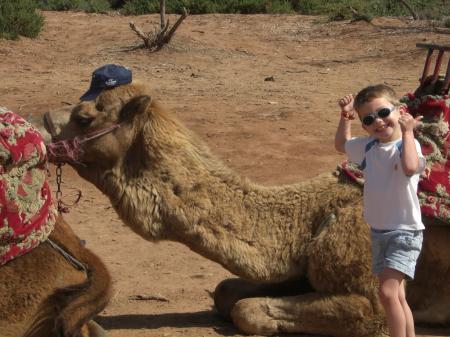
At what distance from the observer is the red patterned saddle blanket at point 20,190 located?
3.93 metres

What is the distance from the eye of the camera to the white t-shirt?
16.0 ft

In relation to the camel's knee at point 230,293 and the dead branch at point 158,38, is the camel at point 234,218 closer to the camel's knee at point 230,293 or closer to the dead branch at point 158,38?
the camel's knee at point 230,293

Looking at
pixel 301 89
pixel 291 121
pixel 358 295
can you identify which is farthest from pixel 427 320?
pixel 301 89

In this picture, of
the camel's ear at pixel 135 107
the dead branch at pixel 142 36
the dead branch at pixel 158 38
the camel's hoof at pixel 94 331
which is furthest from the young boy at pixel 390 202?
the dead branch at pixel 158 38

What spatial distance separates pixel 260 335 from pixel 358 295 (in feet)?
2.06

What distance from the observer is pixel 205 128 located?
39.7 feet

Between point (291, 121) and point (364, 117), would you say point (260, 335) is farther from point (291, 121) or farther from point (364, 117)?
point (291, 121)

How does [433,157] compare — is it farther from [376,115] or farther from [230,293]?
[230,293]

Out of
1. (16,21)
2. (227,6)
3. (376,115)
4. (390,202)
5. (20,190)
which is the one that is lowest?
(227,6)

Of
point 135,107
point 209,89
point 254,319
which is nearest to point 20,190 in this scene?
point 135,107

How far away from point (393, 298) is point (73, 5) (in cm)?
2749

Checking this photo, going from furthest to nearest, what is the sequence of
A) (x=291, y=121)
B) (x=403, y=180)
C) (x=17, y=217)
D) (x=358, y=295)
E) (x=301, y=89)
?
1. (x=301, y=89)
2. (x=291, y=121)
3. (x=358, y=295)
4. (x=403, y=180)
5. (x=17, y=217)

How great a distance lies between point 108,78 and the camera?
227 inches

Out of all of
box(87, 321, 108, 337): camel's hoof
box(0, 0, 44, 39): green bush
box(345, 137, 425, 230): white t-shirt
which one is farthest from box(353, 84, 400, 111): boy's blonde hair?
box(0, 0, 44, 39): green bush
